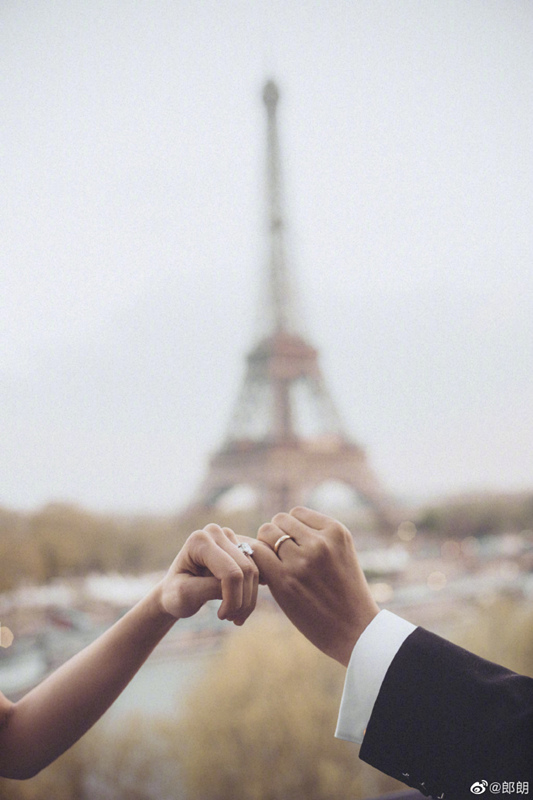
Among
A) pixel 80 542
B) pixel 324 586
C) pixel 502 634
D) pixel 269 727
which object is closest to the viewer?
pixel 324 586

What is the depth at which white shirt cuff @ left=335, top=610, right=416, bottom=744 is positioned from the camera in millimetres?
448

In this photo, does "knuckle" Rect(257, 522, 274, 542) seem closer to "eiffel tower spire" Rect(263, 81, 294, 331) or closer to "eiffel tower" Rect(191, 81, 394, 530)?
"eiffel tower" Rect(191, 81, 394, 530)

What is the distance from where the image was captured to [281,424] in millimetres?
1642

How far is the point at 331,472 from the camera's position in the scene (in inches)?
65.6

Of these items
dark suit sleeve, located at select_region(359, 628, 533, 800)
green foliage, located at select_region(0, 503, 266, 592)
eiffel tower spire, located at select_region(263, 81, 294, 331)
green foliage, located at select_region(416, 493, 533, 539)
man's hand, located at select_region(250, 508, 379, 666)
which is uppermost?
eiffel tower spire, located at select_region(263, 81, 294, 331)

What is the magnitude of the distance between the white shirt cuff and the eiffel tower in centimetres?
96

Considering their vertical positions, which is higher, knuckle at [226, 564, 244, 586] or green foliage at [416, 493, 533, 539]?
knuckle at [226, 564, 244, 586]

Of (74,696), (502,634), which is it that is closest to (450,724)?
(74,696)

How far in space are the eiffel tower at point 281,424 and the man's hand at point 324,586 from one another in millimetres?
874

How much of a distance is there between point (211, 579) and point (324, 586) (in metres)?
0.11

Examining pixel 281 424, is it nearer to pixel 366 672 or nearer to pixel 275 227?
pixel 275 227

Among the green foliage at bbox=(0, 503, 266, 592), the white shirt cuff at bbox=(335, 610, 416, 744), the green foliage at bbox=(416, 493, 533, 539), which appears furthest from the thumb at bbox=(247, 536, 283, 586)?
the green foliage at bbox=(416, 493, 533, 539)

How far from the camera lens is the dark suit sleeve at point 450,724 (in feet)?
1.33

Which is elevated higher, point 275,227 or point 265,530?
point 275,227
